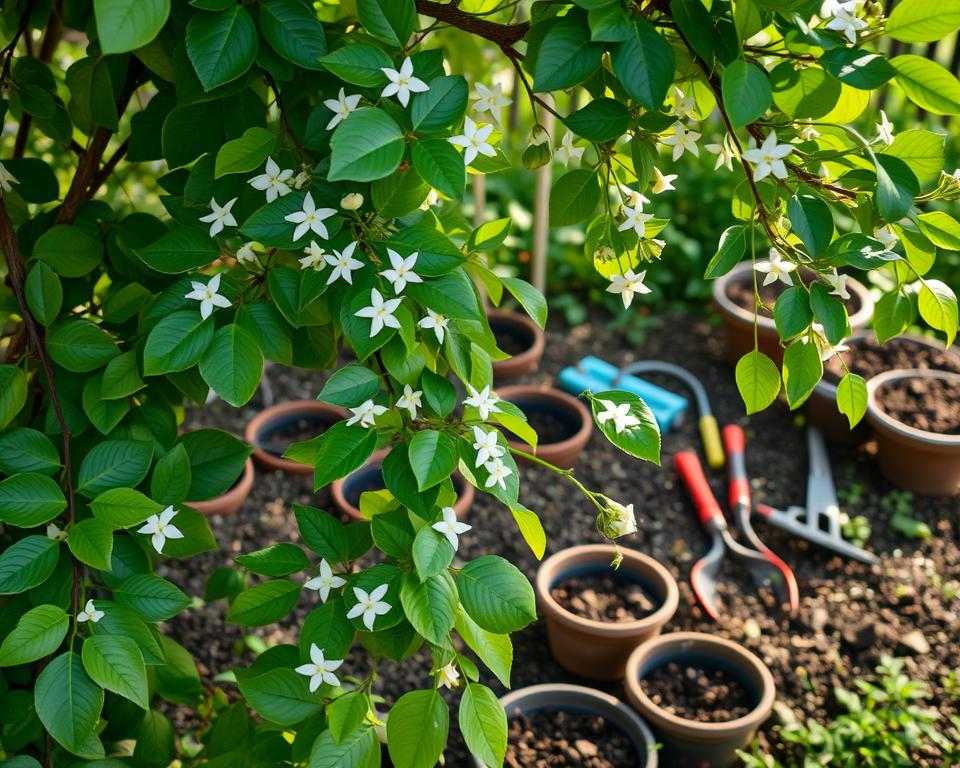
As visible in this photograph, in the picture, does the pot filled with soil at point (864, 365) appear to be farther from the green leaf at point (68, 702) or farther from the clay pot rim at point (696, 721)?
the green leaf at point (68, 702)

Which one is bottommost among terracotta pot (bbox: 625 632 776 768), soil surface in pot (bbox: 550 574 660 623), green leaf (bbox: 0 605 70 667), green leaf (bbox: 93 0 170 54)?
soil surface in pot (bbox: 550 574 660 623)

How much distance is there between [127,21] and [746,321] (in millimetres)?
2168

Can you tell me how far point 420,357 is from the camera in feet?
3.35

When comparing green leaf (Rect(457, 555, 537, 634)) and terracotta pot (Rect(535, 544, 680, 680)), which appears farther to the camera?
terracotta pot (Rect(535, 544, 680, 680))

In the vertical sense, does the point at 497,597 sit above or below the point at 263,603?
above

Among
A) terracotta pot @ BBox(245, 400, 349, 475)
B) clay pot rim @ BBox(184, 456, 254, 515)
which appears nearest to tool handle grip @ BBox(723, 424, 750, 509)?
terracotta pot @ BBox(245, 400, 349, 475)

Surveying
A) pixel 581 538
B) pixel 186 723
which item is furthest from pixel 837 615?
pixel 186 723

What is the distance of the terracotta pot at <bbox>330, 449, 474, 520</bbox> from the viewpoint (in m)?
2.26

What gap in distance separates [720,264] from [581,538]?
1434 mm

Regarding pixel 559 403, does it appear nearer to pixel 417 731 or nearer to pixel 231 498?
pixel 231 498

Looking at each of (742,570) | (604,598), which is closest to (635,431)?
(604,598)

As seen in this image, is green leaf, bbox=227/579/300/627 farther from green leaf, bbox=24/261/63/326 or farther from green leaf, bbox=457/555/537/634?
green leaf, bbox=24/261/63/326

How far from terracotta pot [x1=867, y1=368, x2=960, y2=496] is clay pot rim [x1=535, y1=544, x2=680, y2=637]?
0.65 metres

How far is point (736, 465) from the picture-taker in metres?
2.45
